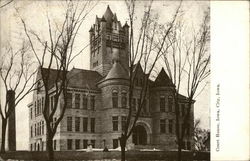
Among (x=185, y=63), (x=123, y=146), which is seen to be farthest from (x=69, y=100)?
(x=185, y=63)

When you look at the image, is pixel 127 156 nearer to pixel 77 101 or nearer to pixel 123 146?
pixel 123 146

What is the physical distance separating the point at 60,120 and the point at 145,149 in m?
0.43

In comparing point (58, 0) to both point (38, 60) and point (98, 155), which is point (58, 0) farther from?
point (98, 155)

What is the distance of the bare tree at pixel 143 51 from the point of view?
2146mm

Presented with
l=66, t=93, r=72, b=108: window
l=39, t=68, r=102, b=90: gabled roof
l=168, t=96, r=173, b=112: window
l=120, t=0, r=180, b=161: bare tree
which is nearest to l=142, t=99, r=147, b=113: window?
l=120, t=0, r=180, b=161: bare tree

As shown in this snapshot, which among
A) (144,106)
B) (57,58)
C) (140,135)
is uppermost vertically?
(57,58)

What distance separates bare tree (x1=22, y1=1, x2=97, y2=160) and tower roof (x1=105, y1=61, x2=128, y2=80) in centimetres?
19

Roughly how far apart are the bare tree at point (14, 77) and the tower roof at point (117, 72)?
41cm

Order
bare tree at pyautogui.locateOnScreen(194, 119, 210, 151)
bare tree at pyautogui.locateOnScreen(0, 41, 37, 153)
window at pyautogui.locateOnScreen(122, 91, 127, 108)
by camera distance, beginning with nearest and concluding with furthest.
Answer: bare tree at pyautogui.locateOnScreen(194, 119, 210, 151) < window at pyautogui.locateOnScreen(122, 91, 127, 108) < bare tree at pyautogui.locateOnScreen(0, 41, 37, 153)

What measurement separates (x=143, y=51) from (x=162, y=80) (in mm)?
167

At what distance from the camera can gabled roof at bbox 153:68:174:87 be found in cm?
212

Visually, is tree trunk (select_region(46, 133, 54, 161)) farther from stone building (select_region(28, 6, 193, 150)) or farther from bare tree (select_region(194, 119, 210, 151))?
bare tree (select_region(194, 119, 210, 151))

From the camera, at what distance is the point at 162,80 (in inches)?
84.0

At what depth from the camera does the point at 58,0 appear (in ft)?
7.47
